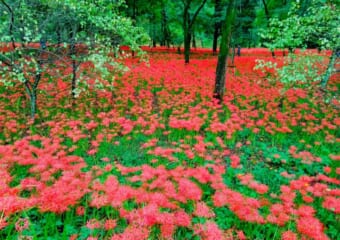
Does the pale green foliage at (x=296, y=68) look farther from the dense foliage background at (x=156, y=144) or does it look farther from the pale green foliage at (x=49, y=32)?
the pale green foliage at (x=49, y=32)

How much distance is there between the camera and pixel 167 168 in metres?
5.72

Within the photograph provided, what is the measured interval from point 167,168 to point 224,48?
6.14 metres

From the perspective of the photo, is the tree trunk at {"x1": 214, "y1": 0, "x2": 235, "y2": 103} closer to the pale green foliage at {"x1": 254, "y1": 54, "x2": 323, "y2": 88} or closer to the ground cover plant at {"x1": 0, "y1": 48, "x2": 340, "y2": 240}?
the ground cover plant at {"x1": 0, "y1": 48, "x2": 340, "y2": 240}

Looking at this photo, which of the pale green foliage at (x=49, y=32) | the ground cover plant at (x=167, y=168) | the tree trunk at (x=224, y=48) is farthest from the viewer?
the tree trunk at (x=224, y=48)

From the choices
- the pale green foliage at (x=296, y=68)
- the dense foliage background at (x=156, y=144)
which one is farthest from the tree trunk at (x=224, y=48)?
the pale green foliage at (x=296, y=68)

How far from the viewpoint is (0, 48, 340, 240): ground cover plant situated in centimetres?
365

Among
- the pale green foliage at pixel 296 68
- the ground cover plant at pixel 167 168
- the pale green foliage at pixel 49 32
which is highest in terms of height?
the pale green foliage at pixel 49 32

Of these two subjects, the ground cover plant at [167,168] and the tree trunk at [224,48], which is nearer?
the ground cover plant at [167,168]

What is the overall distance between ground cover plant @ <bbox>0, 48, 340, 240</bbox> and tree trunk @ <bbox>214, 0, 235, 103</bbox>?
40cm

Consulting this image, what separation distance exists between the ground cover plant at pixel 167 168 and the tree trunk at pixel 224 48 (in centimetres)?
40

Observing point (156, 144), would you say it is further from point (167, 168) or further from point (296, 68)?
point (296, 68)

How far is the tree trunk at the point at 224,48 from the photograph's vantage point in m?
9.56

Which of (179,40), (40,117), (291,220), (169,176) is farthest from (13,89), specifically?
(179,40)

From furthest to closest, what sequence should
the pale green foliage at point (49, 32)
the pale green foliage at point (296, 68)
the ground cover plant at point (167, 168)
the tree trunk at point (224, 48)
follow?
the tree trunk at point (224, 48) → the pale green foliage at point (296, 68) → the pale green foliage at point (49, 32) → the ground cover plant at point (167, 168)
